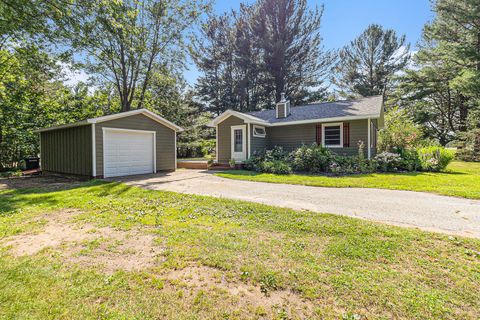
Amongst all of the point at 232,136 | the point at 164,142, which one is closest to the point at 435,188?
the point at 232,136

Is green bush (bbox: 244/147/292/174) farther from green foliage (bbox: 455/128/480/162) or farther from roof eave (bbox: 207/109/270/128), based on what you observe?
green foliage (bbox: 455/128/480/162)

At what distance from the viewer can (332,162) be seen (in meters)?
10.5

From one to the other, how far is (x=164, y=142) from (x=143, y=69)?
Answer: 26.8 ft

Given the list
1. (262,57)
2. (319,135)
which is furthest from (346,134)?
(262,57)

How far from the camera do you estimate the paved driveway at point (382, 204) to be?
3.80 metres

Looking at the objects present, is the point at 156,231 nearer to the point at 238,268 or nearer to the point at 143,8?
the point at 238,268

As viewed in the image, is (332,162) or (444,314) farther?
(332,162)

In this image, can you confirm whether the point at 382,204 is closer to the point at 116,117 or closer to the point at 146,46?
the point at 116,117

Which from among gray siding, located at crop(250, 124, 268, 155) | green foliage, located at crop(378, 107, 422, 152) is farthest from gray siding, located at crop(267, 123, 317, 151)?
green foliage, located at crop(378, 107, 422, 152)

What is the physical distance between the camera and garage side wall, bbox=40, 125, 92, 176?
9.26 meters

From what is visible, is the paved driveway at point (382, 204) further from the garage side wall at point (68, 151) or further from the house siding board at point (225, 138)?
the house siding board at point (225, 138)

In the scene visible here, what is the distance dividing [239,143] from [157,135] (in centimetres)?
439

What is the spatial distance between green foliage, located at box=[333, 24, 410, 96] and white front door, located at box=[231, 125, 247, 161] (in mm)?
17554

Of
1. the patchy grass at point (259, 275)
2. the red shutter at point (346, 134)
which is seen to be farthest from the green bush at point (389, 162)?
the patchy grass at point (259, 275)
